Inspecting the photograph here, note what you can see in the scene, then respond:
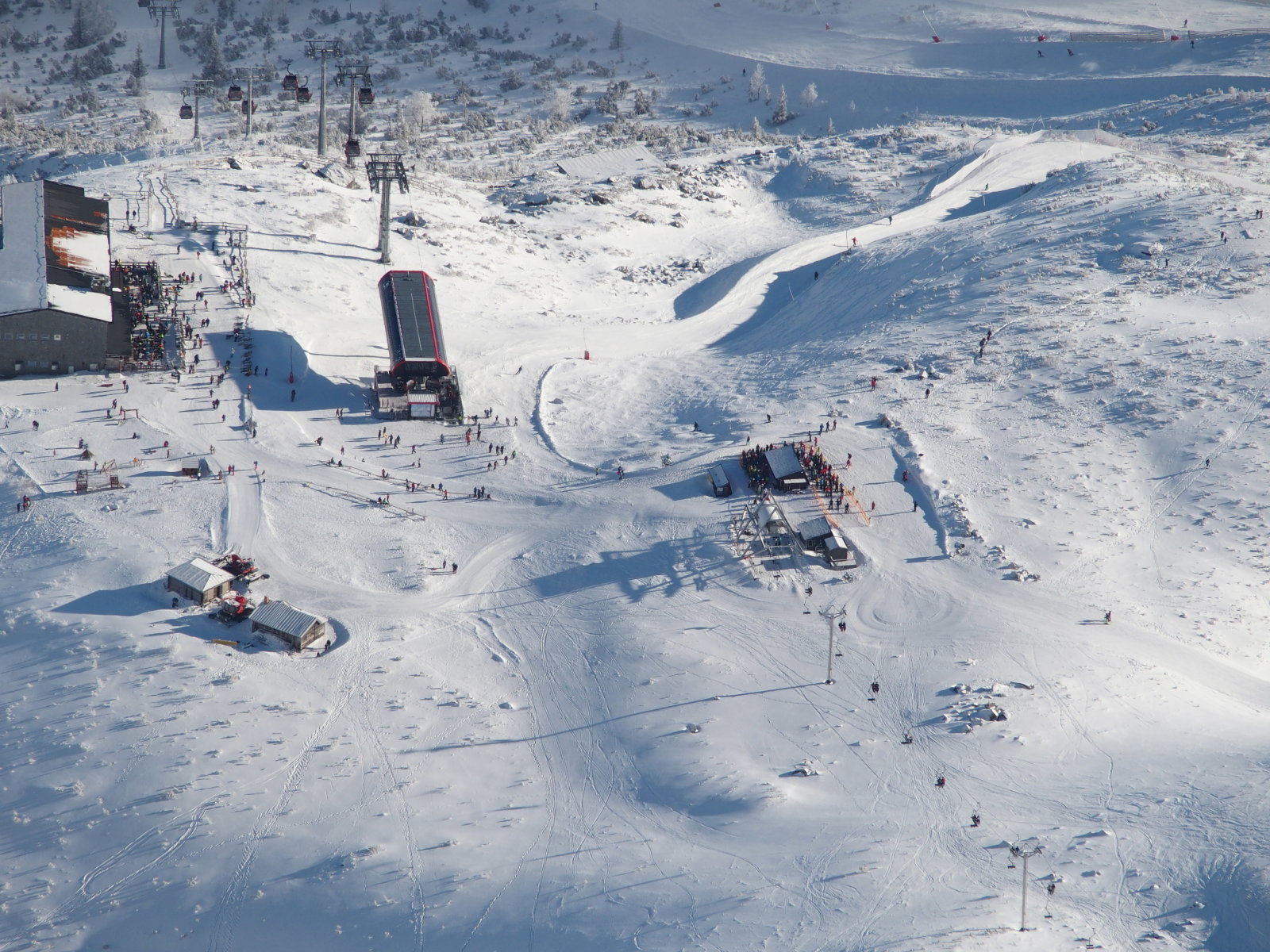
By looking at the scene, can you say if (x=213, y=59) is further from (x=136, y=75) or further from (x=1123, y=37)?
(x=1123, y=37)

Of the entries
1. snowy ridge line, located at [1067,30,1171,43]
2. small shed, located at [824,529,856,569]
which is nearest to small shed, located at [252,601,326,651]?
small shed, located at [824,529,856,569]

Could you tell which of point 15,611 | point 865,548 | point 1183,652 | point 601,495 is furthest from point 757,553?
point 15,611

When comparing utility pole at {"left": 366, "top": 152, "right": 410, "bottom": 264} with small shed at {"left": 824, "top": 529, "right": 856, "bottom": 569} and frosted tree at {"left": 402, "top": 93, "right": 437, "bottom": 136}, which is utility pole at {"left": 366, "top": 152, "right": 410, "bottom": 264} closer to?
small shed at {"left": 824, "top": 529, "right": 856, "bottom": 569}

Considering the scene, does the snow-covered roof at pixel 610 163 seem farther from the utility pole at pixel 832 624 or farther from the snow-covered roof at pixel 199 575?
the utility pole at pixel 832 624

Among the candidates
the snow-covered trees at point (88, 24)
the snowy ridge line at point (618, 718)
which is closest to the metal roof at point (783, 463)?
the snowy ridge line at point (618, 718)

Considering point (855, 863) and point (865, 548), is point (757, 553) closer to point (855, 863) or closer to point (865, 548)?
point (865, 548)

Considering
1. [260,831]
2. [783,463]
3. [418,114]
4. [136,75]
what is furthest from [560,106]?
[260,831]
